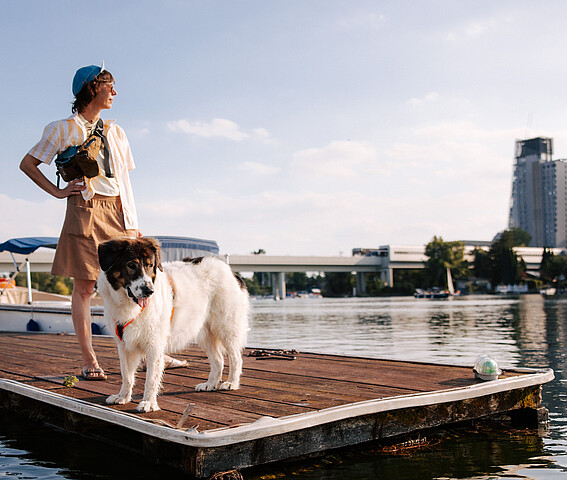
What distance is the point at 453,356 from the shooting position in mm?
12789

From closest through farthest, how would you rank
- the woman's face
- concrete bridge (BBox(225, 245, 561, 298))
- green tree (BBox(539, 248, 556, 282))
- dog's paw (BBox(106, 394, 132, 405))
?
1. dog's paw (BBox(106, 394, 132, 405))
2. the woman's face
3. concrete bridge (BBox(225, 245, 561, 298))
4. green tree (BBox(539, 248, 556, 282))

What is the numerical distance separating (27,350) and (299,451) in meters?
6.12

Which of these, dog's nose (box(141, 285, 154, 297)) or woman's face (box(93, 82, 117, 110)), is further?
woman's face (box(93, 82, 117, 110))

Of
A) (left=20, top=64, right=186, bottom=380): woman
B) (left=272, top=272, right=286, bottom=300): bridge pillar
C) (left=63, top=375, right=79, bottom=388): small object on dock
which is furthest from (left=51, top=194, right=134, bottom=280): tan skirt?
(left=272, top=272, right=286, bottom=300): bridge pillar

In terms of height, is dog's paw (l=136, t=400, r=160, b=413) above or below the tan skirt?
below

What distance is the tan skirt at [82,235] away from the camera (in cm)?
549

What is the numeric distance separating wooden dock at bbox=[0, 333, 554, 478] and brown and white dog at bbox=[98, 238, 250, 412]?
1.01 feet

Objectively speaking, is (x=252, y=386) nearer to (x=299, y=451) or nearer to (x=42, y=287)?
(x=299, y=451)

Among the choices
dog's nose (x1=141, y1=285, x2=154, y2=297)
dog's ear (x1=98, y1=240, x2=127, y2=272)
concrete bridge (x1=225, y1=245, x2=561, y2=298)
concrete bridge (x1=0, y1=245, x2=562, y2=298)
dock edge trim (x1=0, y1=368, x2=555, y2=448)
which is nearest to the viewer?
dock edge trim (x1=0, y1=368, x2=555, y2=448)

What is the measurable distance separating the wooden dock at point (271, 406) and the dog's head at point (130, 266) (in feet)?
2.98

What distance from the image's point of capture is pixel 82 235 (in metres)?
5.50

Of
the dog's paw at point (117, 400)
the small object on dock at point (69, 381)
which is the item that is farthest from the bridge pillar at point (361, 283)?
the dog's paw at point (117, 400)

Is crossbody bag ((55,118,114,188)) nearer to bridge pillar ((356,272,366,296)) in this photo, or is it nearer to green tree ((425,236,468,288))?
green tree ((425,236,468,288))

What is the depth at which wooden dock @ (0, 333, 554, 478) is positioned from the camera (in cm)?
397
